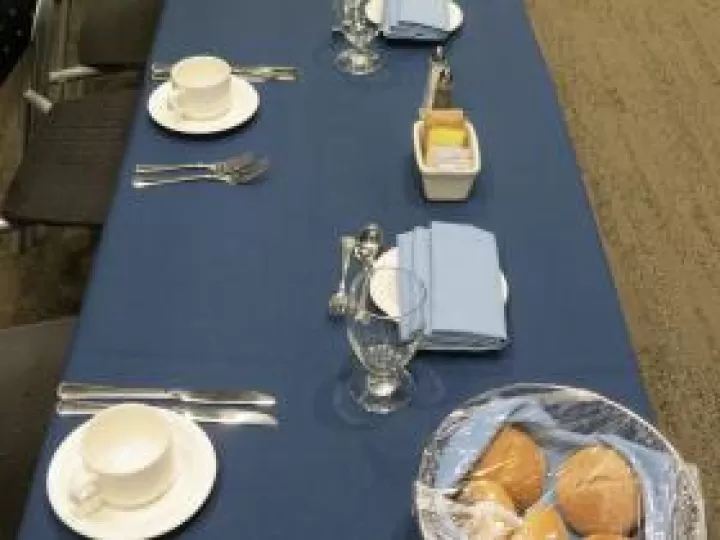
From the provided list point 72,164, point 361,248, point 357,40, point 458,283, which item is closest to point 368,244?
point 361,248

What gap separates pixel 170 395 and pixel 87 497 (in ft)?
A: 0.48

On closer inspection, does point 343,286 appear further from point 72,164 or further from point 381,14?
point 72,164

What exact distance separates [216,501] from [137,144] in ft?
2.00

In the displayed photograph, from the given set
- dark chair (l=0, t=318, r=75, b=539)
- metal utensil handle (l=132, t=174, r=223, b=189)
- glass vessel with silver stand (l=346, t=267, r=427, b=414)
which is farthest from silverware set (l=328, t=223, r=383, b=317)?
dark chair (l=0, t=318, r=75, b=539)

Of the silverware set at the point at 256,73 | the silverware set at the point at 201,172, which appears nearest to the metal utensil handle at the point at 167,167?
the silverware set at the point at 201,172

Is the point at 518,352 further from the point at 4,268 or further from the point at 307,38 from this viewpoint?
the point at 4,268

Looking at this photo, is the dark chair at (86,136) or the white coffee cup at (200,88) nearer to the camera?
the white coffee cup at (200,88)

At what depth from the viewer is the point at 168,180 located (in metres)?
1.26

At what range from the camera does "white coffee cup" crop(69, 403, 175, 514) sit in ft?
2.83

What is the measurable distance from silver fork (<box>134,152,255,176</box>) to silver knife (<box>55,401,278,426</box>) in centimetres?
40

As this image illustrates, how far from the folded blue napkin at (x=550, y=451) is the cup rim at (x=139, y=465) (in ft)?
0.84

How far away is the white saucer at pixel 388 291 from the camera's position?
1060mm

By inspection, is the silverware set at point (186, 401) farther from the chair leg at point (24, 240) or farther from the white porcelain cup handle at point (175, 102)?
the chair leg at point (24, 240)

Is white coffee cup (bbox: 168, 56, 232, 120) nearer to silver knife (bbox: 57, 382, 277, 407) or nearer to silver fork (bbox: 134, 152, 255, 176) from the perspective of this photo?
silver fork (bbox: 134, 152, 255, 176)
